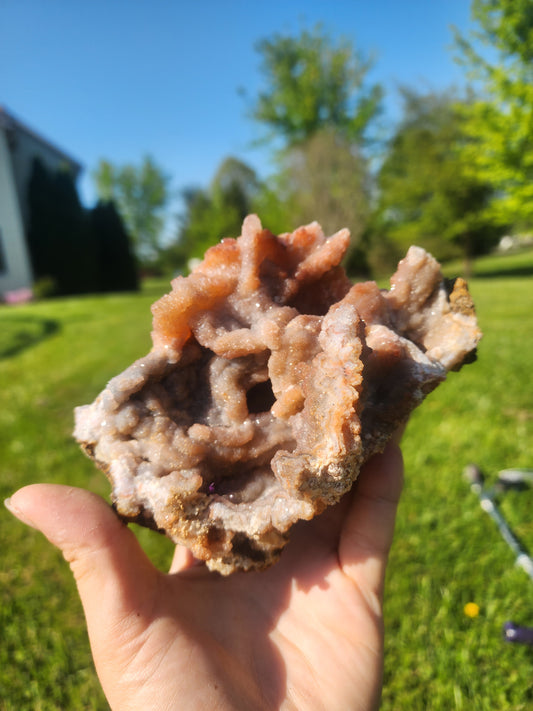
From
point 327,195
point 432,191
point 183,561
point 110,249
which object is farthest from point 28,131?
point 183,561

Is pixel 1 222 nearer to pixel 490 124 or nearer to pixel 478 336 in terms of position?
pixel 490 124

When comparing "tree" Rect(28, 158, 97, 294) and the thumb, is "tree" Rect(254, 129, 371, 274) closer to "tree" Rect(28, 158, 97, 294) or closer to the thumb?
"tree" Rect(28, 158, 97, 294)

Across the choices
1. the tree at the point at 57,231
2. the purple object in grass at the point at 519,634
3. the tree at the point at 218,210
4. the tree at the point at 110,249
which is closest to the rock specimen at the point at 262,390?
the purple object in grass at the point at 519,634

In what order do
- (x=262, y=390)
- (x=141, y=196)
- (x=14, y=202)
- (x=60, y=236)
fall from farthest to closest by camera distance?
1. (x=141, y=196)
2. (x=60, y=236)
3. (x=14, y=202)
4. (x=262, y=390)

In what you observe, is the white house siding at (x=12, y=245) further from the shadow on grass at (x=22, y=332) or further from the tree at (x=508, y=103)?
the tree at (x=508, y=103)

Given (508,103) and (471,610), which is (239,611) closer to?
(471,610)
